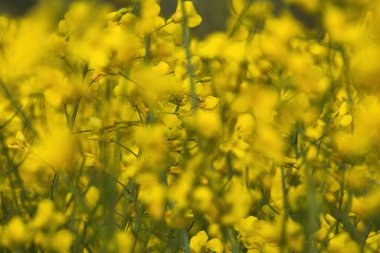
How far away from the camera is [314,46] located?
2.33 meters

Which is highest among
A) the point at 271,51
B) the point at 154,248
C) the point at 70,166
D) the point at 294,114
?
the point at 70,166

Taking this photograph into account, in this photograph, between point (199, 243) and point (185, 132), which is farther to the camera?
point (199, 243)

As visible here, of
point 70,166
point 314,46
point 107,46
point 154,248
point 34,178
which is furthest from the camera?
point 314,46

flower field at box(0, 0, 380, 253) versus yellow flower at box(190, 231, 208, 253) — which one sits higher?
flower field at box(0, 0, 380, 253)

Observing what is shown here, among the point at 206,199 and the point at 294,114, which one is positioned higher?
the point at 294,114

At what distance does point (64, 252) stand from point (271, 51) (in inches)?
19.8

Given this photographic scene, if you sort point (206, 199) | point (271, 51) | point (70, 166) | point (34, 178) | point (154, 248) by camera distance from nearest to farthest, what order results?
point (70, 166), point (206, 199), point (271, 51), point (154, 248), point (34, 178)

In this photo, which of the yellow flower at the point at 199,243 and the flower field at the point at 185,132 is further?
the yellow flower at the point at 199,243

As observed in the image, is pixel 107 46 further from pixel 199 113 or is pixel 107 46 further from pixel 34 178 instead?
pixel 34 178

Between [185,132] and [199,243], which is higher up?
[185,132]

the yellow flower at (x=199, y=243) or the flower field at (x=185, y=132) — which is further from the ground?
Result: the flower field at (x=185, y=132)

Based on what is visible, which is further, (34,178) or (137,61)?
(34,178)

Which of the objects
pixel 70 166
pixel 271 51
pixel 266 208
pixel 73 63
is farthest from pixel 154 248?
pixel 70 166

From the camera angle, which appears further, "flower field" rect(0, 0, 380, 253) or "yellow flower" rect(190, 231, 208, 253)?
"yellow flower" rect(190, 231, 208, 253)
